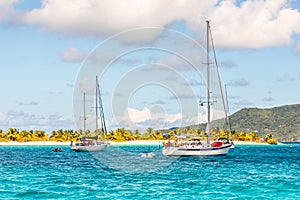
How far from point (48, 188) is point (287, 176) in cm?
3270

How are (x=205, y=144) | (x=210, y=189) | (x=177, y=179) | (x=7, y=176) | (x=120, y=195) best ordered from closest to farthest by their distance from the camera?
(x=120, y=195) → (x=210, y=189) → (x=177, y=179) → (x=7, y=176) → (x=205, y=144)

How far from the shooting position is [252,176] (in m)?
61.3

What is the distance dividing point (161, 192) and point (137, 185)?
597cm

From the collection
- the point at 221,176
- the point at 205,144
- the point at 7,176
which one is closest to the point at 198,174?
the point at 221,176

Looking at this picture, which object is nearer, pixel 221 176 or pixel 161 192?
pixel 161 192

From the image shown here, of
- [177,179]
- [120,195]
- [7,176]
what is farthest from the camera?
[7,176]

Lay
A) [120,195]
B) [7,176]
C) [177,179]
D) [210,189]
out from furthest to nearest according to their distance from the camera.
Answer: [7,176], [177,179], [210,189], [120,195]

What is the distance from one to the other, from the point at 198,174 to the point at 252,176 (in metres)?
7.56

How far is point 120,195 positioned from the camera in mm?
44438

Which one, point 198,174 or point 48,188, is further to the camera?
point 198,174

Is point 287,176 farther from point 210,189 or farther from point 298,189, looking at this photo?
point 210,189

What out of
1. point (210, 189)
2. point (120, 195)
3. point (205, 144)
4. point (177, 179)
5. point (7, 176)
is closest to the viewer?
point (120, 195)

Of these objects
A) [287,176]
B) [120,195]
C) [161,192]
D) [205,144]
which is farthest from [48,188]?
[205,144]

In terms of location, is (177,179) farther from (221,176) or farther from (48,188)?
(48,188)
